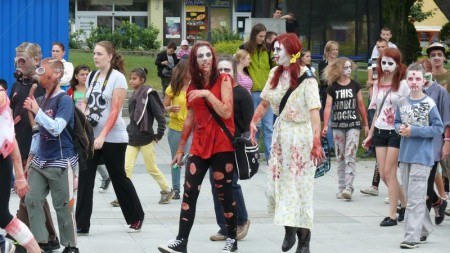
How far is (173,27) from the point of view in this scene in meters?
56.9

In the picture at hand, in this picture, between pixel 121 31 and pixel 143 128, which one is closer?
pixel 143 128

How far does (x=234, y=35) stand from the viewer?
31.3 m

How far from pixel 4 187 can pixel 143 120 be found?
4.21m

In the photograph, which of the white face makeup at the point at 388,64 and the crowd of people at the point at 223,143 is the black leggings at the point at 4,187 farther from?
the white face makeup at the point at 388,64

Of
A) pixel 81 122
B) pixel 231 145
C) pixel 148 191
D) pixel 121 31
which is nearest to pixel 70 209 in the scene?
pixel 81 122

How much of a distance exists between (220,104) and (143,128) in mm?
3361

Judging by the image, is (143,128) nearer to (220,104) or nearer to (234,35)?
(220,104)

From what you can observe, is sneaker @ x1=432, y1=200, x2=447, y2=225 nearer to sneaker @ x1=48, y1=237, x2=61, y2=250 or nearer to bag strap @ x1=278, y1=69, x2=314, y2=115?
bag strap @ x1=278, y1=69, x2=314, y2=115

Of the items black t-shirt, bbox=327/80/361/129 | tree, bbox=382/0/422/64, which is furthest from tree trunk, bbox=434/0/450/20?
tree, bbox=382/0/422/64

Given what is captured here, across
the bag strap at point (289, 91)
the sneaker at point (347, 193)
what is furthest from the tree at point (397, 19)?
the bag strap at point (289, 91)

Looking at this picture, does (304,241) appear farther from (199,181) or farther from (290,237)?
(199,181)

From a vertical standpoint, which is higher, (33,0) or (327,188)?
(33,0)

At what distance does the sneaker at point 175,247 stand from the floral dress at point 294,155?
80 centimetres

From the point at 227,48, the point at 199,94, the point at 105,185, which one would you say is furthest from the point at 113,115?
the point at 227,48
